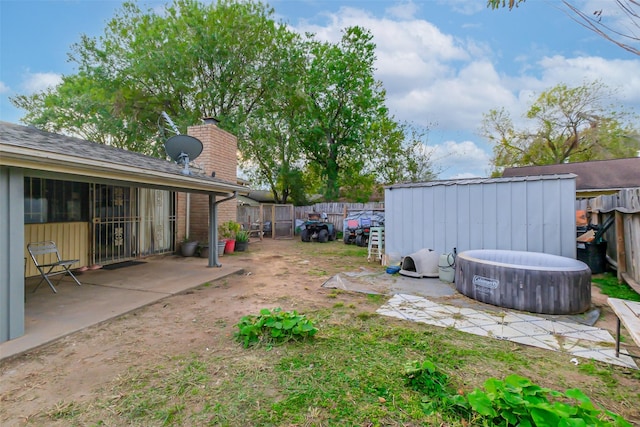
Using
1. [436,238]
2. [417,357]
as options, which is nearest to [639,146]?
[436,238]

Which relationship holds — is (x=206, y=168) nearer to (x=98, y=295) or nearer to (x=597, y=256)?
(x=98, y=295)

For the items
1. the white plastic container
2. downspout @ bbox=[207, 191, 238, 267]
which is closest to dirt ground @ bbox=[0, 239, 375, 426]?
downspout @ bbox=[207, 191, 238, 267]

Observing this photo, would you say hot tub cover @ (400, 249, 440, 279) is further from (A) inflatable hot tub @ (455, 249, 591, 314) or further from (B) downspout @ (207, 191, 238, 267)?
(B) downspout @ (207, 191, 238, 267)

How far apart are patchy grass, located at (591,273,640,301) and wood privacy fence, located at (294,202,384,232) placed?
8640 millimetres

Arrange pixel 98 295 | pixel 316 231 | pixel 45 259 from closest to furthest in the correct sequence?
pixel 98 295, pixel 45 259, pixel 316 231

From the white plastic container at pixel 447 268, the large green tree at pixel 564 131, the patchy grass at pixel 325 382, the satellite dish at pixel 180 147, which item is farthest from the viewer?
the large green tree at pixel 564 131

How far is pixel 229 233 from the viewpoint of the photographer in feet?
29.2

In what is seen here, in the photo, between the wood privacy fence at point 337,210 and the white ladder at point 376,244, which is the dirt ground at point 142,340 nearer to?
the white ladder at point 376,244

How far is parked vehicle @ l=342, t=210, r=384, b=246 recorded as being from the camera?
449 inches

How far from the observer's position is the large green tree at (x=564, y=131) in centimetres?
1770

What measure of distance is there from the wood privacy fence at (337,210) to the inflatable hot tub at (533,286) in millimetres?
9564

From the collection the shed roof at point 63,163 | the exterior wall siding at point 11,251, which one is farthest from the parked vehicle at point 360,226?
the exterior wall siding at point 11,251

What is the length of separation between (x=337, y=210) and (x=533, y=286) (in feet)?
38.2

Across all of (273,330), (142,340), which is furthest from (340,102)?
(142,340)
